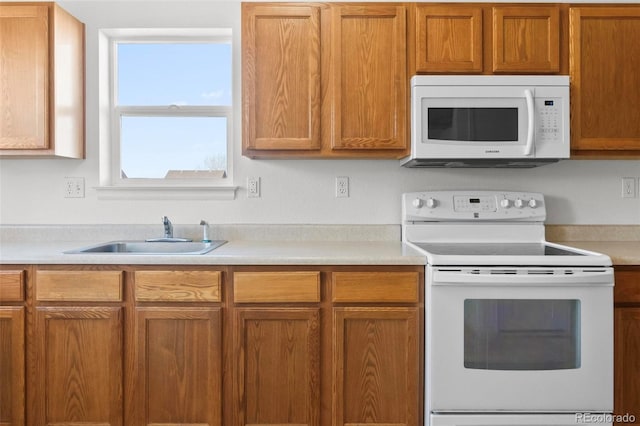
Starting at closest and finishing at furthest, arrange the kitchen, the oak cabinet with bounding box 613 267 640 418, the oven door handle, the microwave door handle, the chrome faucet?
the oven door handle
the oak cabinet with bounding box 613 267 640 418
the microwave door handle
the chrome faucet
the kitchen

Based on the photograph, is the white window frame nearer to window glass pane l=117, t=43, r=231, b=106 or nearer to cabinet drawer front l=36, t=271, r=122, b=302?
window glass pane l=117, t=43, r=231, b=106

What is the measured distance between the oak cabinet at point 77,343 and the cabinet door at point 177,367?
0.28 feet

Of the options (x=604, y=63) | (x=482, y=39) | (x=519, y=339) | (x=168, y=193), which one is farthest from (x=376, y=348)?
(x=604, y=63)

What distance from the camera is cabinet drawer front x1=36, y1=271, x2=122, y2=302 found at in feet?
6.25

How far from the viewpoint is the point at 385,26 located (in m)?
2.21

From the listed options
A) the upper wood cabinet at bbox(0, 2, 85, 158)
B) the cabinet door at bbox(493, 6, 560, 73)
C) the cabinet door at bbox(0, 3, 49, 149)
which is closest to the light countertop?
the upper wood cabinet at bbox(0, 2, 85, 158)

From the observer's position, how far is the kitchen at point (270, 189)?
8.31 ft

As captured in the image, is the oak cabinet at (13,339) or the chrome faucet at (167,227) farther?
the chrome faucet at (167,227)

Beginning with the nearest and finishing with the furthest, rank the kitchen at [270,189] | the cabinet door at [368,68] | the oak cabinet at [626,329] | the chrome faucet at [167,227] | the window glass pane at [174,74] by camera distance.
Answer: the oak cabinet at [626,329], the cabinet door at [368,68], the chrome faucet at [167,227], the kitchen at [270,189], the window glass pane at [174,74]

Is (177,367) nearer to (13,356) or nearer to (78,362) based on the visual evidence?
(78,362)

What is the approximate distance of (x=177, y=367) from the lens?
6.29 feet

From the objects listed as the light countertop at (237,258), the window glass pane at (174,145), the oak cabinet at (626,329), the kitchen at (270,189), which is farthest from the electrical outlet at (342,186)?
the oak cabinet at (626,329)

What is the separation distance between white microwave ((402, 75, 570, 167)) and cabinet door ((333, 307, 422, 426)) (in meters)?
0.76

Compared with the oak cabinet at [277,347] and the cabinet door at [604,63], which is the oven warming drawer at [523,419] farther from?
the cabinet door at [604,63]
